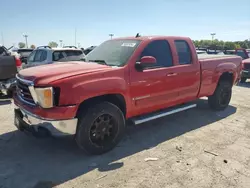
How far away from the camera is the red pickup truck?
3273 mm

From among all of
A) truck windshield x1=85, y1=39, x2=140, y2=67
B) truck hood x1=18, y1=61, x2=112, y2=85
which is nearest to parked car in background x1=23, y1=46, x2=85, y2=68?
truck windshield x1=85, y1=39, x2=140, y2=67

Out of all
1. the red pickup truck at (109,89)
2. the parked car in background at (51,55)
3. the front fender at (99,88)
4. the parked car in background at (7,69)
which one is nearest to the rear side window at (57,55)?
the parked car in background at (51,55)

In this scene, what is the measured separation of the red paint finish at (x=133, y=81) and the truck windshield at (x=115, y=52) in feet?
0.40

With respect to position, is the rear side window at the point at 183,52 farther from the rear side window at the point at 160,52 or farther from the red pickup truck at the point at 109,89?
the rear side window at the point at 160,52

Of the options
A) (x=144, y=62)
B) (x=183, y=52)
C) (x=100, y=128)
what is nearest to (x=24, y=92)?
(x=100, y=128)

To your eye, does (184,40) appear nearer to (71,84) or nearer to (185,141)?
(185,141)

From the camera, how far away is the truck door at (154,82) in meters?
4.07

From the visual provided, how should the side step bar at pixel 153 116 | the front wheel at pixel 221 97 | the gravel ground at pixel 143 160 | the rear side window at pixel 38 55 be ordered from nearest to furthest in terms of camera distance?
the gravel ground at pixel 143 160 < the side step bar at pixel 153 116 < the front wheel at pixel 221 97 < the rear side window at pixel 38 55

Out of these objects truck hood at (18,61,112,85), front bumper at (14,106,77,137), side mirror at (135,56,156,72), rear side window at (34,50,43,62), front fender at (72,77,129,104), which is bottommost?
front bumper at (14,106,77,137)

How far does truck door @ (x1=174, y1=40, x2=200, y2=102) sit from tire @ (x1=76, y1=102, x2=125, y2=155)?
64.3 inches

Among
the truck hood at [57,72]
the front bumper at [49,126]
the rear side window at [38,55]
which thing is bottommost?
the front bumper at [49,126]

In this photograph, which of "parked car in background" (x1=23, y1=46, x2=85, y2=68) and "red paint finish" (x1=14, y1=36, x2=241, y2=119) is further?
"parked car in background" (x1=23, y1=46, x2=85, y2=68)

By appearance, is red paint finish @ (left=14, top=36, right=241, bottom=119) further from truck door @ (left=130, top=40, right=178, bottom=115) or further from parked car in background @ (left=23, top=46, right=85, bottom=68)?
parked car in background @ (left=23, top=46, right=85, bottom=68)

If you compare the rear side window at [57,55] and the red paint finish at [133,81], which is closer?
the red paint finish at [133,81]
